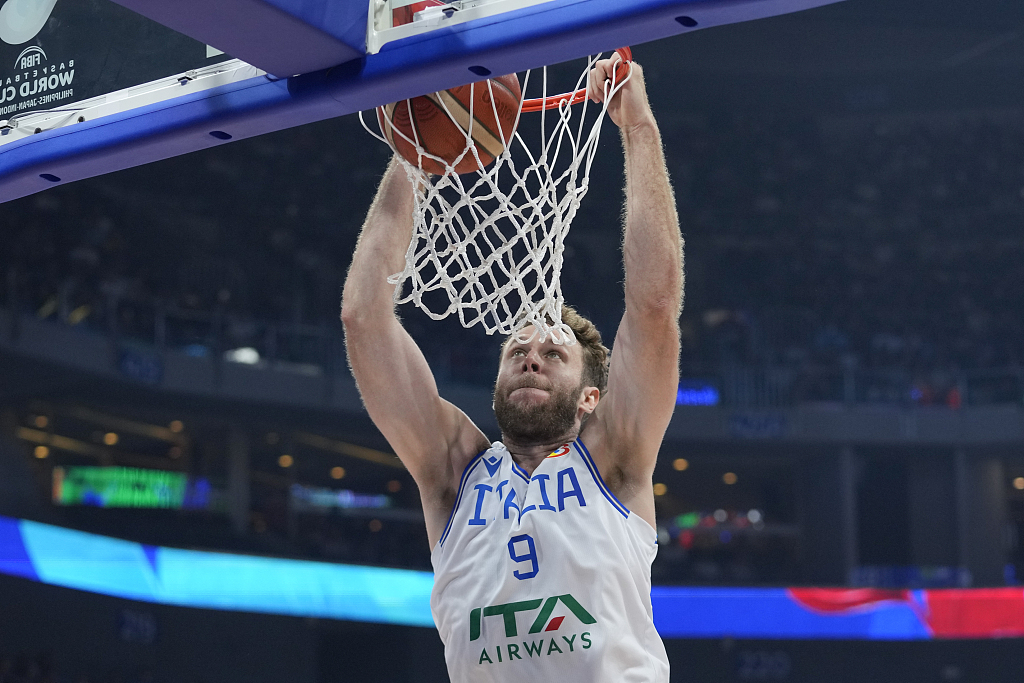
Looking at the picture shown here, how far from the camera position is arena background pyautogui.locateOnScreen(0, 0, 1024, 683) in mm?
10156

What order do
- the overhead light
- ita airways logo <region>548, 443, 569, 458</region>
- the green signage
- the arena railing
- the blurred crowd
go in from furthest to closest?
the blurred crowd < the overhead light < the arena railing < the green signage < ita airways logo <region>548, 443, 569, 458</region>

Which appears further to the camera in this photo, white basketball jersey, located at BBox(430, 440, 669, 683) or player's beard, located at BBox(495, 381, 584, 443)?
player's beard, located at BBox(495, 381, 584, 443)

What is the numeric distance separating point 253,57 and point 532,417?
41.9 inches

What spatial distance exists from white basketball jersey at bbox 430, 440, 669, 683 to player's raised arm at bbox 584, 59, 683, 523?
79 mm

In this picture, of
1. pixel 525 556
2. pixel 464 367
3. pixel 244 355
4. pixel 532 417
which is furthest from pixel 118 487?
pixel 525 556

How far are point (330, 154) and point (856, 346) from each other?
6.53 m

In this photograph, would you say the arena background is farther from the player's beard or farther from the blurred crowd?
the player's beard

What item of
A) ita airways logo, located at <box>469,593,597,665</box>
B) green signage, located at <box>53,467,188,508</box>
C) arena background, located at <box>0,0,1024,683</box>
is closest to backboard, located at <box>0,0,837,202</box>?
ita airways logo, located at <box>469,593,597,665</box>

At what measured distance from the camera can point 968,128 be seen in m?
12.7

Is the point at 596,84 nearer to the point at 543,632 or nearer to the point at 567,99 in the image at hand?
the point at 567,99

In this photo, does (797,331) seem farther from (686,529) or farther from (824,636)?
(824,636)

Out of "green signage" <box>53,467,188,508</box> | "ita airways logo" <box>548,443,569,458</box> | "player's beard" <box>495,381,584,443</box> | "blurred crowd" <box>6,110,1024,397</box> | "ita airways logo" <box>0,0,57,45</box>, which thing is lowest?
"green signage" <box>53,467,188,508</box>

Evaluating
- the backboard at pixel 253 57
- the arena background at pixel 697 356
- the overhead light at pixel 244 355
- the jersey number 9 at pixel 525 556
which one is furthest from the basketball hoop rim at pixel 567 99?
the overhead light at pixel 244 355

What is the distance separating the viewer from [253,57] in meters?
2.08
